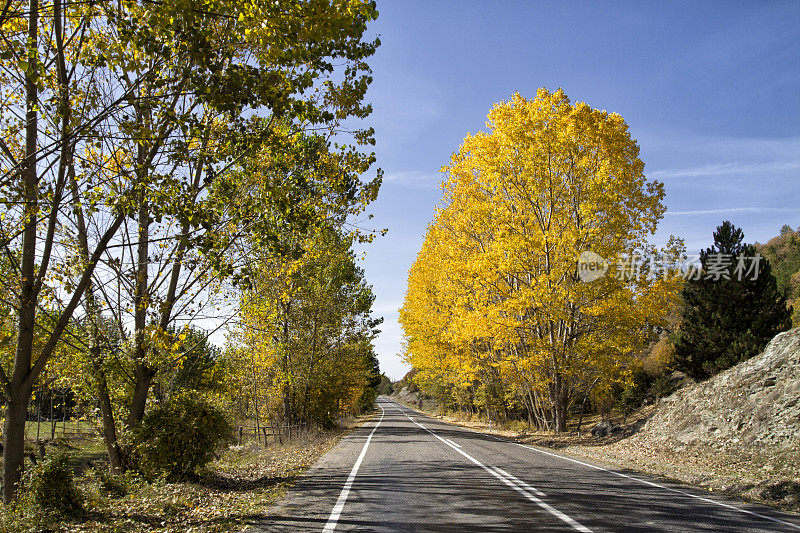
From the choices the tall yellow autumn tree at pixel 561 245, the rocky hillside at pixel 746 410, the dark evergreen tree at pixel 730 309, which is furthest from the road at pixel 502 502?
the dark evergreen tree at pixel 730 309

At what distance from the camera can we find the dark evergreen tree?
70.7ft

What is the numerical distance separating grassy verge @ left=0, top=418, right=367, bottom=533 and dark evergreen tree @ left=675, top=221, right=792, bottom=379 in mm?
20186

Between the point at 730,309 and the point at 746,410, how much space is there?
41.2 ft

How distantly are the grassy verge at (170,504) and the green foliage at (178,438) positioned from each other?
300 millimetres

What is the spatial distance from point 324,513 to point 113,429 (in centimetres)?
679

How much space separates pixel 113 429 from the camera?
11.0 metres

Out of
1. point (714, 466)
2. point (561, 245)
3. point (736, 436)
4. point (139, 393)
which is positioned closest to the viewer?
point (139, 393)

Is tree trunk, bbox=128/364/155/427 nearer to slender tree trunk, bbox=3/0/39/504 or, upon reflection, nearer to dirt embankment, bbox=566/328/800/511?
slender tree trunk, bbox=3/0/39/504

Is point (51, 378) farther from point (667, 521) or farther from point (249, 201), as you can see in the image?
point (667, 521)

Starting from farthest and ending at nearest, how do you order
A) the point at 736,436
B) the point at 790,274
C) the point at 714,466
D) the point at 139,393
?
1. the point at 790,274
2. the point at 736,436
3. the point at 714,466
4. the point at 139,393

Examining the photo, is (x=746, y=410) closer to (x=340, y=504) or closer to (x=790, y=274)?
(x=340, y=504)

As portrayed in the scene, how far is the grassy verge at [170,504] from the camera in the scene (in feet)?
21.4

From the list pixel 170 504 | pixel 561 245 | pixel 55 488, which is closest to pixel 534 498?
pixel 170 504

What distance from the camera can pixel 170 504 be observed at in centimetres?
748
